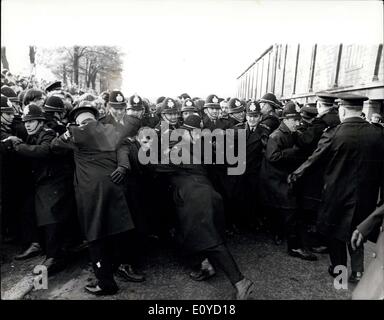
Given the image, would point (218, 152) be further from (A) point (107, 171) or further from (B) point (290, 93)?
(B) point (290, 93)

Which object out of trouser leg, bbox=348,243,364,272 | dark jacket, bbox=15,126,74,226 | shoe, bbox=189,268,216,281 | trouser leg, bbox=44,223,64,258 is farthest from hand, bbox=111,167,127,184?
trouser leg, bbox=348,243,364,272

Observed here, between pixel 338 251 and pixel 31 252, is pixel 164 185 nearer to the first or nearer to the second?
pixel 31 252

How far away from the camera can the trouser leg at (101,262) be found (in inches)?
131

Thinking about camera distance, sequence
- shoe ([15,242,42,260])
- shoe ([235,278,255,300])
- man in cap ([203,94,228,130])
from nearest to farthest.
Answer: shoe ([235,278,255,300])
shoe ([15,242,42,260])
man in cap ([203,94,228,130])

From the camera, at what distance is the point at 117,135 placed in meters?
3.71

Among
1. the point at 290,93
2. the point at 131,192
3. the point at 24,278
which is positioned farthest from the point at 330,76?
the point at 24,278

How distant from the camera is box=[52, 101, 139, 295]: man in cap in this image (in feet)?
10.9

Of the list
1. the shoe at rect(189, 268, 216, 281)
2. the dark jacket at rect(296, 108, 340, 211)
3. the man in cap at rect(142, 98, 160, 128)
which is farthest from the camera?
the man in cap at rect(142, 98, 160, 128)

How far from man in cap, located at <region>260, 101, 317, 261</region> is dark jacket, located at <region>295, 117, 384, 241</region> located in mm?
767

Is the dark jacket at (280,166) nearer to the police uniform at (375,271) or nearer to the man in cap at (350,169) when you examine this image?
the man in cap at (350,169)

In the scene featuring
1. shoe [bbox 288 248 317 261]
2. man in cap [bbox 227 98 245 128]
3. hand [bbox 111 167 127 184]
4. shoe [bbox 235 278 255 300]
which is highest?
man in cap [bbox 227 98 245 128]

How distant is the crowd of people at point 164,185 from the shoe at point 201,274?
0.04 metres

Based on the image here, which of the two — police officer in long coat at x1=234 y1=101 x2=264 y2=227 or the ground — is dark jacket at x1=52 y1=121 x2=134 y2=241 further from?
police officer in long coat at x1=234 y1=101 x2=264 y2=227

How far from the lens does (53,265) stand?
3877 millimetres
